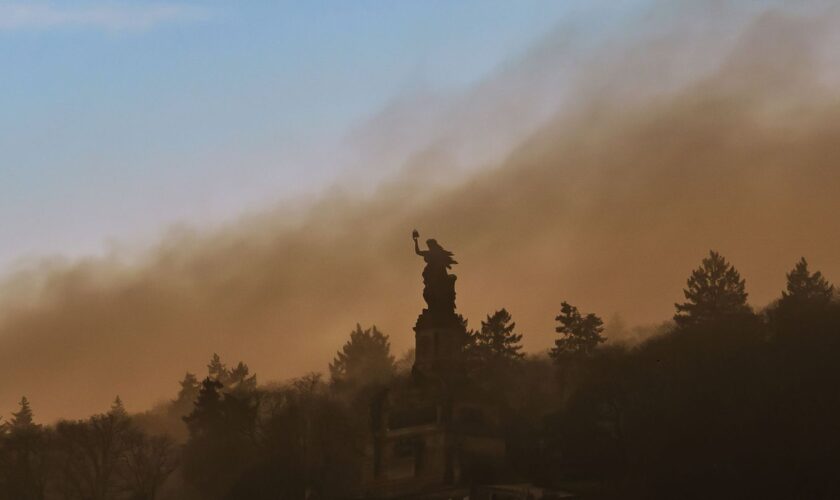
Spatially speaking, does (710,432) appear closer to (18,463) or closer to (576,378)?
(576,378)

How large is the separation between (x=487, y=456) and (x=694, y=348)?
2380cm

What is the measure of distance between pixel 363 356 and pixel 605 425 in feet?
220

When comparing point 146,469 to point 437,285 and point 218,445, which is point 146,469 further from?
point 437,285

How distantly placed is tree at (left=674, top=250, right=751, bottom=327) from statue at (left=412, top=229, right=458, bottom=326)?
30.0 metres

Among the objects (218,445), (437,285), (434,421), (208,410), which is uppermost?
(437,285)

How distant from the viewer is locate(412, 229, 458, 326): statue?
75938 mm

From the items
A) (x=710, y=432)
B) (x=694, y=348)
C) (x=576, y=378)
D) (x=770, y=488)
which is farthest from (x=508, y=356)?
(x=770, y=488)

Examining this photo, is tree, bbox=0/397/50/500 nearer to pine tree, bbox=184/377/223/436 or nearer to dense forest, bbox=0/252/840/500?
A: dense forest, bbox=0/252/840/500

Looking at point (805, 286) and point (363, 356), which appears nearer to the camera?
point (805, 286)

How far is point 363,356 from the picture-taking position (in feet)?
481

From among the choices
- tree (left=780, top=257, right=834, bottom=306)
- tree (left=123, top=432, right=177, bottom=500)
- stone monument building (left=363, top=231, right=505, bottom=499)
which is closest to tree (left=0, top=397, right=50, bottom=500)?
tree (left=123, top=432, right=177, bottom=500)

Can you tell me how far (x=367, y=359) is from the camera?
5738 inches

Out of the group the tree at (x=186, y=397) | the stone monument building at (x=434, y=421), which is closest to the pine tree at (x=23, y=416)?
the tree at (x=186, y=397)

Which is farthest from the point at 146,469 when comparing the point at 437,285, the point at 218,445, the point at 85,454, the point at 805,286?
the point at 805,286
